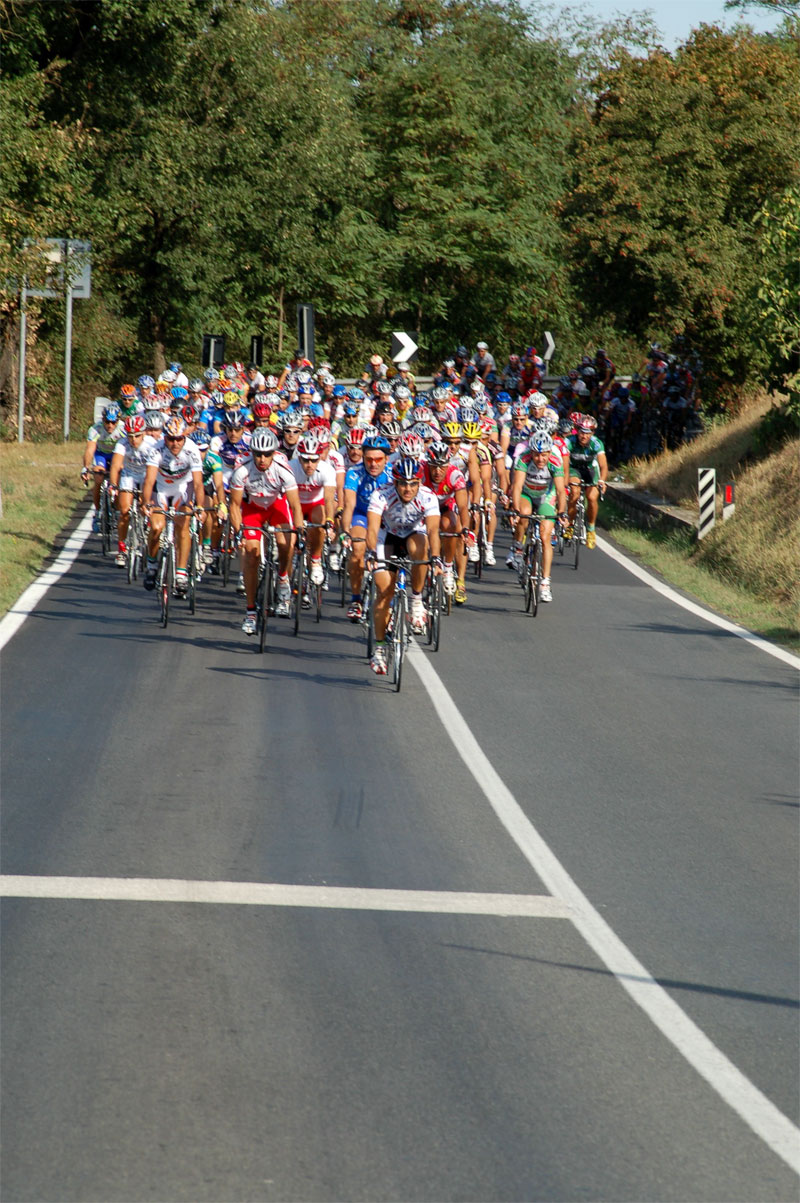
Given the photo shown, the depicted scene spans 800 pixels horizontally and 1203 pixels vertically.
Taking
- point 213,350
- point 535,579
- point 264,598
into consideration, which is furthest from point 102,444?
point 213,350

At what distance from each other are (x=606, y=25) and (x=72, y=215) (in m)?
49.0

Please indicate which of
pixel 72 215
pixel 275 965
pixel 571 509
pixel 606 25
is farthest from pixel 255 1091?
pixel 606 25

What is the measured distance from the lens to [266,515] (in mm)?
15812

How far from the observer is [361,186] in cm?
4941

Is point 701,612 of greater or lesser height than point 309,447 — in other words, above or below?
below

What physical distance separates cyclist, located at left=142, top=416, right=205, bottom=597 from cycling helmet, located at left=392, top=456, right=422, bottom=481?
3.36 m

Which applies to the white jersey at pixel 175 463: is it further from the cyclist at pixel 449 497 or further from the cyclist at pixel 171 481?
the cyclist at pixel 449 497

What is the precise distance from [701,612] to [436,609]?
4.98 m

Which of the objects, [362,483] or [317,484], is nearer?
[362,483]

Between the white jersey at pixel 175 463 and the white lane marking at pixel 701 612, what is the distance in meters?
6.14

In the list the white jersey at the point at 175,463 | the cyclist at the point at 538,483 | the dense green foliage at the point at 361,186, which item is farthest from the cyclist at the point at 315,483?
the dense green foliage at the point at 361,186

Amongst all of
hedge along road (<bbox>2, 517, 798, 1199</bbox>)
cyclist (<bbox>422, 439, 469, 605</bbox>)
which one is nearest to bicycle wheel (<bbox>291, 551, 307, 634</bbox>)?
cyclist (<bbox>422, 439, 469, 605</bbox>)

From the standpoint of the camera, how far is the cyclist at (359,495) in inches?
603

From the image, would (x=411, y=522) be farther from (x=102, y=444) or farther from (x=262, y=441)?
(x=102, y=444)
